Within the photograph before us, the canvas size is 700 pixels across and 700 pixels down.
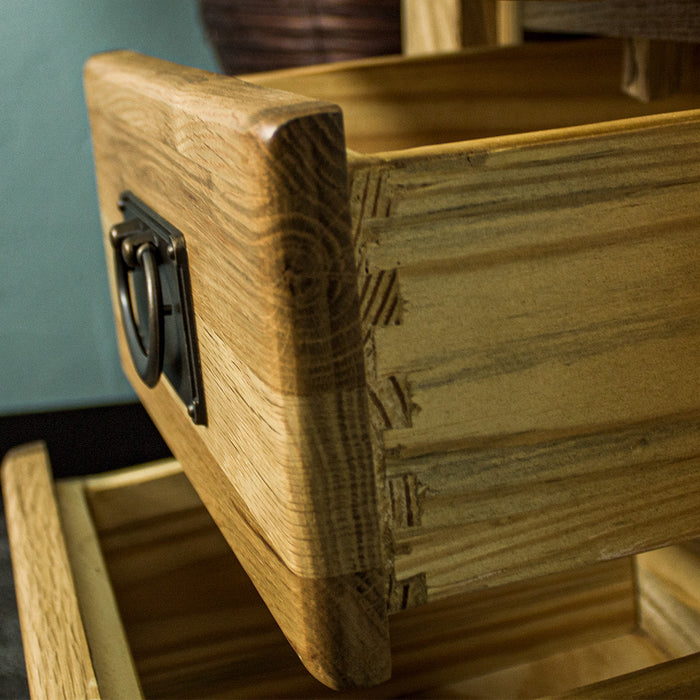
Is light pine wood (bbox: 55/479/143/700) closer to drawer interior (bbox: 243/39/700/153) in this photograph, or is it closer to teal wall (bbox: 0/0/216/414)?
drawer interior (bbox: 243/39/700/153)

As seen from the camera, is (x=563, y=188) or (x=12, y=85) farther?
(x=12, y=85)

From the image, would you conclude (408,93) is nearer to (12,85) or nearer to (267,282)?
(267,282)

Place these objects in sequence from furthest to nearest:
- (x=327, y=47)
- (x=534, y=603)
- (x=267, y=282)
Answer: (x=327, y=47) → (x=534, y=603) → (x=267, y=282)

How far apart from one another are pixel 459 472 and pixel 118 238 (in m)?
0.25

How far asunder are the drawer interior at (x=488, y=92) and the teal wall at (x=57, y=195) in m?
0.73

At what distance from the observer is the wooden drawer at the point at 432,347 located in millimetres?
285

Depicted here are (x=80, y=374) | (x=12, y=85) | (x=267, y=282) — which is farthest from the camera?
(x=80, y=374)

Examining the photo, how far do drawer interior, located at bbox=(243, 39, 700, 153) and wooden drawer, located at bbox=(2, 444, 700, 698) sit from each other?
33 centimetres

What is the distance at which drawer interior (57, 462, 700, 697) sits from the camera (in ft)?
2.09

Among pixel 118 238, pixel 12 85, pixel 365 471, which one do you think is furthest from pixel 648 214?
pixel 12 85

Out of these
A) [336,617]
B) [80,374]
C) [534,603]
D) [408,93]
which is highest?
[408,93]

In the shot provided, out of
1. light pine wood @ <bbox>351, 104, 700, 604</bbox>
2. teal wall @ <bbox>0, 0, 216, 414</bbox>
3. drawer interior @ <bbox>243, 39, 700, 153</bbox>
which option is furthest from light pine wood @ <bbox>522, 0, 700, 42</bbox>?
teal wall @ <bbox>0, 0, 216, 414</bbox>

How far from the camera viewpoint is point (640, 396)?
0.34 m

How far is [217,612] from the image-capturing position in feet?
2.15
